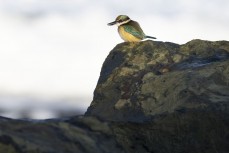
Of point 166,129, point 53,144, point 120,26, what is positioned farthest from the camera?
point 120,26

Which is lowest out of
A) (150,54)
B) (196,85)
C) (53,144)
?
(53,144)

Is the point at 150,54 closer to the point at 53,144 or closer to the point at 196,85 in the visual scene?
A: the point at 196,85

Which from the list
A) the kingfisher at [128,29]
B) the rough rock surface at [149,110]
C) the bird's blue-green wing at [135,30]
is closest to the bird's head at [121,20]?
the kingfisher at [128,29]

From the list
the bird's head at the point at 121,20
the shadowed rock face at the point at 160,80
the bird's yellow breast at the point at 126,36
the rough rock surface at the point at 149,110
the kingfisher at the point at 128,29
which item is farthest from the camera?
the bird's head at the point at 121,20

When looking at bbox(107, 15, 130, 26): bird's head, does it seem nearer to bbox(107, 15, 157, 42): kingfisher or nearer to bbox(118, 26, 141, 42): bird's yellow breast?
bbox(107, 15, 157, 42): kingfisher

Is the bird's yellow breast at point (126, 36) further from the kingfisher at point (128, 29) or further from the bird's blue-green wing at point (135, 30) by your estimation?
the bird's blue-green wing at point (135, 30)

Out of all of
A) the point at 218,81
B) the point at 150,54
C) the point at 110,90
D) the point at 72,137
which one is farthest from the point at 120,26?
the point at 72,137

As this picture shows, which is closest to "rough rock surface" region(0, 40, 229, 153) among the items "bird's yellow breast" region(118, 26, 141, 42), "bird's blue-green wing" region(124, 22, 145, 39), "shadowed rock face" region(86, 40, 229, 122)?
"shadowed rock face" region(86, 40, 229, 122)

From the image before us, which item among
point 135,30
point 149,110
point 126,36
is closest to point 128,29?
point 135,30
